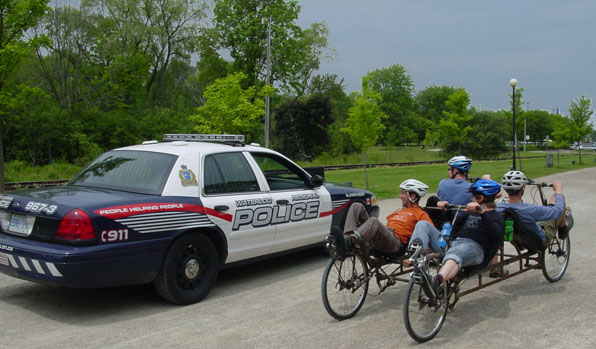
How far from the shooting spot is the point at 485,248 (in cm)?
529

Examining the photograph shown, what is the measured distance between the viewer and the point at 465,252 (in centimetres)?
511

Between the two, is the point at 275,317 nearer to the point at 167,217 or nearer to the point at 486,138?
the point at 167,217

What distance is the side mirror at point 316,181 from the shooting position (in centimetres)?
729

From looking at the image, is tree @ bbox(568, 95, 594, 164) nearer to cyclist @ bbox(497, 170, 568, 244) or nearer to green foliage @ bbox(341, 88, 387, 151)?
green foliage @ bbox(341, 88, 387, 151)

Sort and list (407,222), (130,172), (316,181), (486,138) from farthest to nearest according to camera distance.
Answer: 1. (486,138)
2. (316,181)
3. (130,172)
4. (407,222)

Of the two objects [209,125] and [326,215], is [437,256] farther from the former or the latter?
[209,125]

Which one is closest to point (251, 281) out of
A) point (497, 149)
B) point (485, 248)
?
point (485, 248)

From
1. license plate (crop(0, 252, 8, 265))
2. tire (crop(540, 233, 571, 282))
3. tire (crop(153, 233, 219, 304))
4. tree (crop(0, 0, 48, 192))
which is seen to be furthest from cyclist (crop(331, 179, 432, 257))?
tree (crop(0, 0, 48, 192))

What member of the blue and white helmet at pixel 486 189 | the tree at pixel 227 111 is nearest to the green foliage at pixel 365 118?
the tree at pixel 227 111

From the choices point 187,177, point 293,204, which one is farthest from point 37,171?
point 187,177

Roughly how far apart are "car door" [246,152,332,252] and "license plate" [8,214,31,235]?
273 cm

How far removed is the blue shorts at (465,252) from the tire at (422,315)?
0.34m

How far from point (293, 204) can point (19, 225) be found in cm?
316

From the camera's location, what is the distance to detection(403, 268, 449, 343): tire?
453 centimetres
